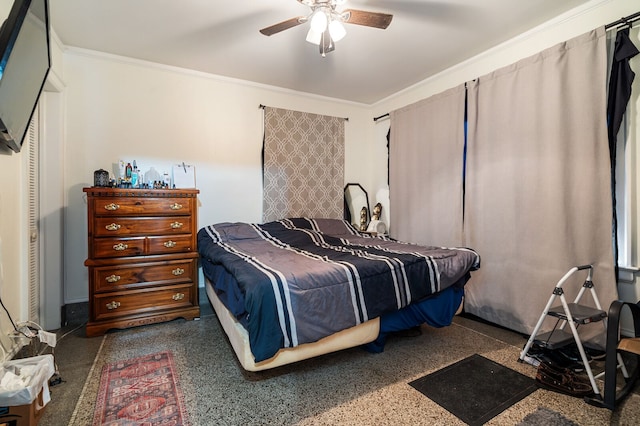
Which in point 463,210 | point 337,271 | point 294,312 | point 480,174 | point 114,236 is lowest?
point 294,312

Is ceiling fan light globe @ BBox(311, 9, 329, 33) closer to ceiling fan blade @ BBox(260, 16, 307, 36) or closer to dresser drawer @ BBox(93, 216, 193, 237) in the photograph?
ceiling fan blade @ BBox(260, 16, 307, 36)

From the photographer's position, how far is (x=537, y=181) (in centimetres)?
235

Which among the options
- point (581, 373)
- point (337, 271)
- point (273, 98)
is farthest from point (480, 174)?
point (273, 98)

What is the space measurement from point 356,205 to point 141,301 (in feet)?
9.40

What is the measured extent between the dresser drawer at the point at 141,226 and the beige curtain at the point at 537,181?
267 centimetres

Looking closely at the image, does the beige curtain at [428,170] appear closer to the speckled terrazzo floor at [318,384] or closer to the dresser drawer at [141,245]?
the speckled terrazzo floor at [318,384]

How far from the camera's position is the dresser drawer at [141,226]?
2422 millimetres

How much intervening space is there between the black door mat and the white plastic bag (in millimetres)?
1909

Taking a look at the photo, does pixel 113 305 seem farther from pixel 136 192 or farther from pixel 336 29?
pixel 336 29

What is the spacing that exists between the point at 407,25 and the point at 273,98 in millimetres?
1814

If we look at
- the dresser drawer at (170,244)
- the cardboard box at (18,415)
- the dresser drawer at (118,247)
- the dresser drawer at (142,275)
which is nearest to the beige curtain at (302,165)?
the dresser drawer at (170,244)

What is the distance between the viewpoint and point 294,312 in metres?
1.57

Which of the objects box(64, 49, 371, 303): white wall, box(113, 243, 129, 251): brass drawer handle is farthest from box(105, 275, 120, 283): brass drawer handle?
box(64, 49, 371, 303): white wall

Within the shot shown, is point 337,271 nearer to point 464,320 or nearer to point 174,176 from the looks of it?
point 464,320
